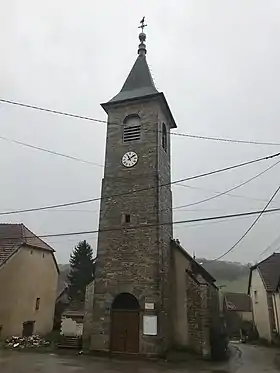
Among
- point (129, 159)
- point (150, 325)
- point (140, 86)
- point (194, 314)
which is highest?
point (140, 86)

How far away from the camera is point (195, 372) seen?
43.0ft

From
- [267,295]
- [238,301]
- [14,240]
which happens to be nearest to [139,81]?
[14,240]

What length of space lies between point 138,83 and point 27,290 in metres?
14.5

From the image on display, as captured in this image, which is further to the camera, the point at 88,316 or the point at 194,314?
the point at 88,316

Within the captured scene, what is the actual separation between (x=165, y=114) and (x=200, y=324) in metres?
11.6

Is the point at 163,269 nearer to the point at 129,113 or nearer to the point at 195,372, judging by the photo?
the point at 195,372

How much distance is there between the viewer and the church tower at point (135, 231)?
16.7 metres

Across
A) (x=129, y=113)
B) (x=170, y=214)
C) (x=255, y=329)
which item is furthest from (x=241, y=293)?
(x=129, y=113)

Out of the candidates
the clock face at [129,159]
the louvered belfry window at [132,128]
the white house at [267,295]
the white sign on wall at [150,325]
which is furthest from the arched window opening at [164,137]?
the white house at [267,295]

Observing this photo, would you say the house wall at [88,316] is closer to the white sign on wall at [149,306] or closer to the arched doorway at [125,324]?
the arched doorway at [125,324]

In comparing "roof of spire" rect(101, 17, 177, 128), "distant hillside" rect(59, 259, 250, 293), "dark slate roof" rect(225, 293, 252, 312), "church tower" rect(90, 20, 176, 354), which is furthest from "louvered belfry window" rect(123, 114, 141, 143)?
"dark slate roof" rect(225, 293, 252, 312)

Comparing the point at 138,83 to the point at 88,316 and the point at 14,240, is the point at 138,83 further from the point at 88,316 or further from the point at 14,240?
the point at 88,316

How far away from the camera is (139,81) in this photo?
2220 cm

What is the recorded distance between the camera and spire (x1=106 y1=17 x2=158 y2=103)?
20.8 m
